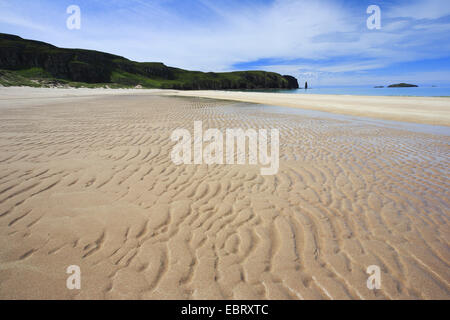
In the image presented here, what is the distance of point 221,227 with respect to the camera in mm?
3621

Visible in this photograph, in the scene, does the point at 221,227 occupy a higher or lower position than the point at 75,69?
lower

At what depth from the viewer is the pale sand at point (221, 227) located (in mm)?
2592

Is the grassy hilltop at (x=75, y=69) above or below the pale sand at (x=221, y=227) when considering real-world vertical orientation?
above

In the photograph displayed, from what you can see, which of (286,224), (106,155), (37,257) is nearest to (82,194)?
(37,257)

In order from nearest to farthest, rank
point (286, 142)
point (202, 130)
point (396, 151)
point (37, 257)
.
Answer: point (37, 257), point (396, 151), point (286, 142), point (202, 130)

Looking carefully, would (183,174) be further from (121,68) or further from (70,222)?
(121,68)

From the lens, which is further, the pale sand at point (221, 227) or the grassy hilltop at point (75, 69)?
Answer: the grassy hilltop at point (75, 69)

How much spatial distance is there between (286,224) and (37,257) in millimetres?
3760

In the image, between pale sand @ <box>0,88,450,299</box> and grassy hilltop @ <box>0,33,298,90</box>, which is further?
grassy hilltop @ <box>0,33,298,90</box>

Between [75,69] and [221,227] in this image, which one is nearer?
[221,227]

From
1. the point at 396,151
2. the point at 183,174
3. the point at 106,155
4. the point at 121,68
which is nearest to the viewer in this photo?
the point at 183,174

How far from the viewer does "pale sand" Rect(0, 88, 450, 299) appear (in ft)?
8.50
